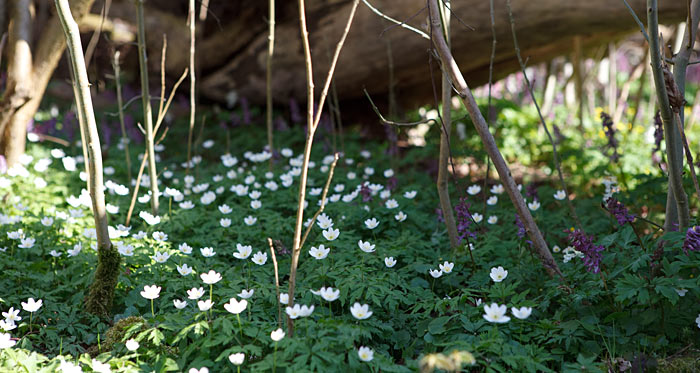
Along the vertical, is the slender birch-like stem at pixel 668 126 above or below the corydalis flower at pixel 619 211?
above

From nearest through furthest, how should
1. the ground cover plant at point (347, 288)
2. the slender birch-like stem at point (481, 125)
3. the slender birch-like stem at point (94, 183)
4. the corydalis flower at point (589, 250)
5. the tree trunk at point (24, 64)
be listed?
the ground cover plant at point (347, 288) → the corydalis flower at point (589, 250) → the slender birch-like stem at point (94, 183) → the slender birch-like stem at point (481, 125) → the tree trunk at point (24, 64)

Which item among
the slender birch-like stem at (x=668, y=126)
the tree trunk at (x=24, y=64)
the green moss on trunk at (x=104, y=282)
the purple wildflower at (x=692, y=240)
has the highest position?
the tree trunk at (x=24, y=64)

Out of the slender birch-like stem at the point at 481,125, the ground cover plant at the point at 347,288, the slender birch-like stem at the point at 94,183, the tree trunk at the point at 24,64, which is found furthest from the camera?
the tree trunk at the point at 24,64

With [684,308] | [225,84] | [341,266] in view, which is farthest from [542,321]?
[225,84]

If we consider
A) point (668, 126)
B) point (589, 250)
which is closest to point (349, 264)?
point (589, 250)

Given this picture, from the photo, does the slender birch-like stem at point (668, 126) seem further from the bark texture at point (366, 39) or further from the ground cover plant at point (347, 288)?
the bark texture at point (366, 39)

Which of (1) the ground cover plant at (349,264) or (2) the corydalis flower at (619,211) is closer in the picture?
(1) the ground cover plant at (349,264)

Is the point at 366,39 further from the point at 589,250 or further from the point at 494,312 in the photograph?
the point at 494,312

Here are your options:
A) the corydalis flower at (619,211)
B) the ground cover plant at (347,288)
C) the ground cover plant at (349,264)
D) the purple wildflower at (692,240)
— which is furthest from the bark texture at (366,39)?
the purple wildflower at (692,240)
